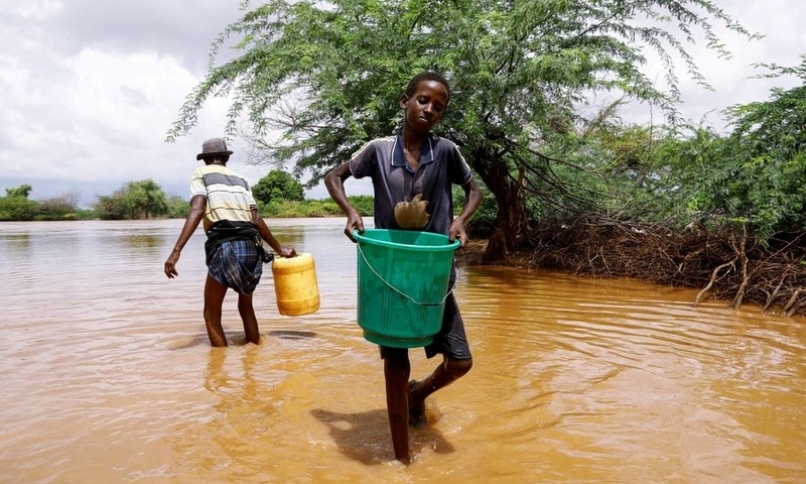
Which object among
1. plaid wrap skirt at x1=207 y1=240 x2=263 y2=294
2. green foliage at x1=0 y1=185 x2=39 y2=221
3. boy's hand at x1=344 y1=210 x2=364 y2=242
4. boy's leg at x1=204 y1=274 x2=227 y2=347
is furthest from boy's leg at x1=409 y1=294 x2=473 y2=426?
green foliage at x1=0 y1=185 x2=39 y2=221

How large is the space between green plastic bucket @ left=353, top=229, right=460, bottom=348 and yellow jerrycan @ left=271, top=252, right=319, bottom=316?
2.49m

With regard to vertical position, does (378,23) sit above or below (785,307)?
above

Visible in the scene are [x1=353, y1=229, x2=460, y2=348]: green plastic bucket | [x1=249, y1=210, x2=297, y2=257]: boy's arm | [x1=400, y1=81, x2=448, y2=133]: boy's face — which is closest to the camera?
[x1=353, y1=229, x2=460, y2=348]: green plastic bucket

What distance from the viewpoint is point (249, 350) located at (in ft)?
15.9

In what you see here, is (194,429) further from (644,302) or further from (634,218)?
(634,218)

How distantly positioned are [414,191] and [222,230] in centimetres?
250

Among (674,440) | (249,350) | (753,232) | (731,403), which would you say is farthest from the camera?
(753,232)

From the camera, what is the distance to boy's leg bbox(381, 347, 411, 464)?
2637mm

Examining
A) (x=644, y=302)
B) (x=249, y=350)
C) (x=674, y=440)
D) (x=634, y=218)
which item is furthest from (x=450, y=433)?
(x=634, y=218)

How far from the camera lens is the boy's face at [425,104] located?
2.74 metres

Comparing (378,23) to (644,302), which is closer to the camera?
(644,302)

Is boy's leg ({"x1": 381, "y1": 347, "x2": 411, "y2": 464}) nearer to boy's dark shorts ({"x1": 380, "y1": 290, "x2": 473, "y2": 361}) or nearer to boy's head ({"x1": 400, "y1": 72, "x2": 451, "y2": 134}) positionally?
boy's dark shorts ({"x1": 380, "y1": 290, "x2": 473, "y2": 361})

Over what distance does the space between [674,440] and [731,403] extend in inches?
30.2

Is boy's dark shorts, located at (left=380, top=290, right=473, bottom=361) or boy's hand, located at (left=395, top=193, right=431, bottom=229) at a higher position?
boy's hand, located at (left=395, top=193, right=431, bottom=229)
